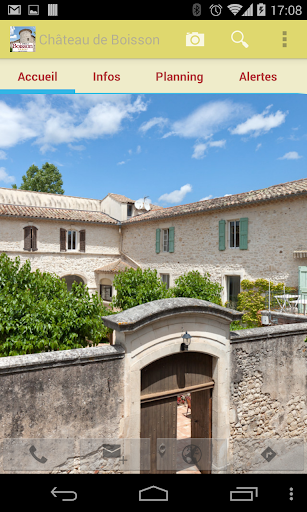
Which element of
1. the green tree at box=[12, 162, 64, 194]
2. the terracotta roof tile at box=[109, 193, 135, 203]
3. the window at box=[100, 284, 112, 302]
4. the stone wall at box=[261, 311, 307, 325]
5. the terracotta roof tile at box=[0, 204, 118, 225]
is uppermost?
the green tree at box=[12, 162, 64, 194]

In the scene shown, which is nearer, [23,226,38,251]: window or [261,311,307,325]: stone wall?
[261,311,307,325]: stone wall

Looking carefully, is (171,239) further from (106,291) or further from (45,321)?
(45,321)

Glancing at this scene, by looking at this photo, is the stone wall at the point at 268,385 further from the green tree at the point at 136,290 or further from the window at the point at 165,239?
the window at the point at 165,239

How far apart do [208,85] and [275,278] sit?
10.3m

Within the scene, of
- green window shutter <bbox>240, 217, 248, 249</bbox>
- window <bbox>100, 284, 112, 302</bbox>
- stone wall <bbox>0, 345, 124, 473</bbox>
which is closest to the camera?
stone wall <bbox>0, 345, 124, 473</bbox>

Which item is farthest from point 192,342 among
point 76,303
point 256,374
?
point 76,303

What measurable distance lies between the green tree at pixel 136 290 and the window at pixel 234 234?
21.0 ft

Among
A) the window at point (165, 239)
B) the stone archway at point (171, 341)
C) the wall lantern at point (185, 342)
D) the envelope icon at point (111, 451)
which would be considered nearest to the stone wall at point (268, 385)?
the stone archway at point (171, 341)

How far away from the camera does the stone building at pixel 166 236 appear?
13273 mm

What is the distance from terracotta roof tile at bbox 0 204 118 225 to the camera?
62.2 ft

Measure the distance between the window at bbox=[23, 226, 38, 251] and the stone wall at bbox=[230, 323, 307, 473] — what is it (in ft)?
51.9

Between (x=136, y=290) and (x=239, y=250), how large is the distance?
7086 millimetres
